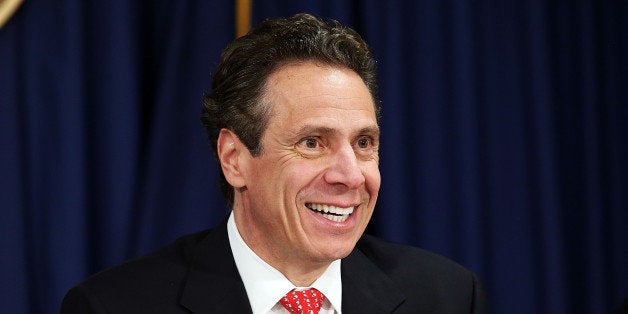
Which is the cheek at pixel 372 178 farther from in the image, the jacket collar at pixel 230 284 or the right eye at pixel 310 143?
the jacket collar at pixel 230 284

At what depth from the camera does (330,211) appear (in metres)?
1.90

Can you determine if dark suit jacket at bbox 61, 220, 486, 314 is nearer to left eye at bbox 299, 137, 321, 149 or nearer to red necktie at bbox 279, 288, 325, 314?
red necktie at bbox 279, 288, 325, 314

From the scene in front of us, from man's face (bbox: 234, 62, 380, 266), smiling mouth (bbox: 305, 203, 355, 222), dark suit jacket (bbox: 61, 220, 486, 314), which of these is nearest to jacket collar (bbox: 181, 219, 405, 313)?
dark suit jacket (bbox: 61, 220, 486, 314)

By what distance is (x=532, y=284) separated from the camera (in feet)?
8.49

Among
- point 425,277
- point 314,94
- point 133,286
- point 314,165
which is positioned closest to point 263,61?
point 314,94

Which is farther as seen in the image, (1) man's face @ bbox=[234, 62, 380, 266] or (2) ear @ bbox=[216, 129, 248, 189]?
(2) ear @ bbox=[216, 129, 248, 189]

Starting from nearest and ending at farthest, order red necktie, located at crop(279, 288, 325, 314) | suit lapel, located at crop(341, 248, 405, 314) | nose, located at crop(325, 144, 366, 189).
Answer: nose, located at crop(325, 144, 366, 189)
red necktie, located at crop(279, 288, 325, 314)
suit lapel, located at crop(341, 248, 405, 314)

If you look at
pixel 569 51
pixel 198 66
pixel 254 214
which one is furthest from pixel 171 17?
pixel 569 51

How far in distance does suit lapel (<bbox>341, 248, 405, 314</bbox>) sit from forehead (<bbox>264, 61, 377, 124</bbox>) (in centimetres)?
38

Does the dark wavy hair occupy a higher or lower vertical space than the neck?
higher

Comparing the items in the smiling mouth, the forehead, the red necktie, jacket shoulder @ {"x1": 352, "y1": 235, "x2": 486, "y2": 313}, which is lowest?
jacket shoulder @ {"x1": 352, "y1": 235, "x2": 486, "y2": 313}

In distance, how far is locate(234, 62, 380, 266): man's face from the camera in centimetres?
188

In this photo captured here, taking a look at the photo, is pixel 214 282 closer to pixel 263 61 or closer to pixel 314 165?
pixel 314 165

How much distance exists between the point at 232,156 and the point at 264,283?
267 millimetres
